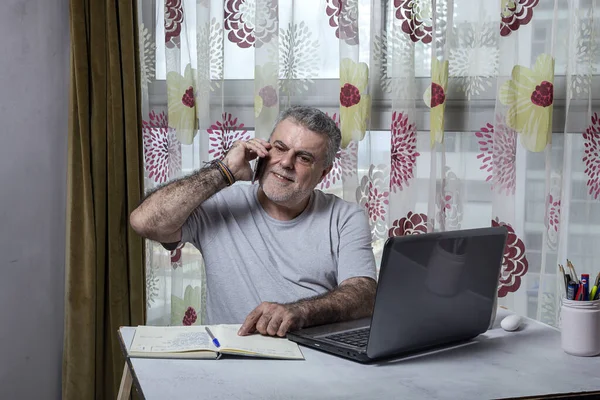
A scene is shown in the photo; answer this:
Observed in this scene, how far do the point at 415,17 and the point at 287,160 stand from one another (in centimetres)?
68

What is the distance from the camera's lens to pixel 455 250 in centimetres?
136

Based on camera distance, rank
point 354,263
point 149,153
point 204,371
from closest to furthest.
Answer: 1. point 204,371
2. point 354,263
3. point 149,153

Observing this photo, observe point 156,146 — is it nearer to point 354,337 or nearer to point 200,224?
point 200,224

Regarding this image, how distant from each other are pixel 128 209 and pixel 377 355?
1.46 m

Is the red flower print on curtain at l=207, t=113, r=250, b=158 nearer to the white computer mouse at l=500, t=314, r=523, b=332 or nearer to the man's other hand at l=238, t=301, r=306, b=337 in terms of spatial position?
the man's other hand at l=238, t=301, r=306, b=337

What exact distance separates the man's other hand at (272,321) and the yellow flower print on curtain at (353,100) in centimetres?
95

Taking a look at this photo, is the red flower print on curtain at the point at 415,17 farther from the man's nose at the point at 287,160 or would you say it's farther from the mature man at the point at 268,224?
the man's nose at the point at 287,160

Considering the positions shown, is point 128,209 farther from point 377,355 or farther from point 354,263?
point 377,355

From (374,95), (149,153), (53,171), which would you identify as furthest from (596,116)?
(53,171)

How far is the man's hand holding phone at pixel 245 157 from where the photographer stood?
204cm

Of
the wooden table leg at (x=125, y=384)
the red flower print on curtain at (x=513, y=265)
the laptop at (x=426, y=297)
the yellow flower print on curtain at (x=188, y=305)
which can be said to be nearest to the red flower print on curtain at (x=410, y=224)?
the red flower print on curtain at (x=513, y=265)

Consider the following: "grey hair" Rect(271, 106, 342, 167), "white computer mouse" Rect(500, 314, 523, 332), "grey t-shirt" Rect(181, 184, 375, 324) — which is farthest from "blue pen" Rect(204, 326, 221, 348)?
"grey hair" Rect(271, 106, 342, 167)

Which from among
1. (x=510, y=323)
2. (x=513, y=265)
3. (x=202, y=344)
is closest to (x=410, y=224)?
(x=513, y=265)

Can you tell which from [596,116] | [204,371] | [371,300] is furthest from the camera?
[596,116]
